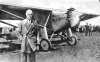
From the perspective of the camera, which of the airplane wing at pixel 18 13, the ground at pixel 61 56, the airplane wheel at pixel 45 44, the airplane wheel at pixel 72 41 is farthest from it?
the airplane wheel at pixel 72 41

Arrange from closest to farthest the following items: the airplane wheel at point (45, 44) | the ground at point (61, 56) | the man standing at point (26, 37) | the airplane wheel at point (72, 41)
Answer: the man standing at point (26, 37), the ground at point (61, 56), the airplane wheel at point (45, 44), the airplane wheel at point (72, 41)

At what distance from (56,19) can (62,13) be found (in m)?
0.49

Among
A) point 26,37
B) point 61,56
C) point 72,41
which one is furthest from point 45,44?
point 26,37

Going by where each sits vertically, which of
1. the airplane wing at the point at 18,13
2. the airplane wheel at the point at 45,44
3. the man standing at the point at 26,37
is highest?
the airplane wing at the point at 18,13

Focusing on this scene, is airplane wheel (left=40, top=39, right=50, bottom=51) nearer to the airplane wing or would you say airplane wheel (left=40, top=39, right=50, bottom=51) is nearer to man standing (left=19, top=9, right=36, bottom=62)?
the airplane wing

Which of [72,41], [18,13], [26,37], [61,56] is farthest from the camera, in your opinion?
[72,41]

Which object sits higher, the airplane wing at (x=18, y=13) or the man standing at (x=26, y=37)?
the airplane wing at (x=18, y=13)

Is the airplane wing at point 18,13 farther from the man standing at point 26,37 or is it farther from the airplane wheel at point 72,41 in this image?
the man standing at point 26,37

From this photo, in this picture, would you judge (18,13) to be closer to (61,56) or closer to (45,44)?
(45,44)

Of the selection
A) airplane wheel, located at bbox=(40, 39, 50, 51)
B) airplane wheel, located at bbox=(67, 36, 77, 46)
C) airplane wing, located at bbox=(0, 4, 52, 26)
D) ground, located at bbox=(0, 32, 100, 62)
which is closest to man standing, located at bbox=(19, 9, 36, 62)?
ground, located at bbox=(0, 32, 100, 62)

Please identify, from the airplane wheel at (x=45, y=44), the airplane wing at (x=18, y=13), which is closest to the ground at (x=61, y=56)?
the airplane wheel at (x=45, y=44)

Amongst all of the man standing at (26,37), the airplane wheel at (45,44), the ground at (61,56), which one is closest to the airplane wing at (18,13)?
the airplane wheel at (45,44)

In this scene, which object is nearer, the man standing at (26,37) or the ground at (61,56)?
the man standing at (26,37)

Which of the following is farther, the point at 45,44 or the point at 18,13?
the point at 18,13
